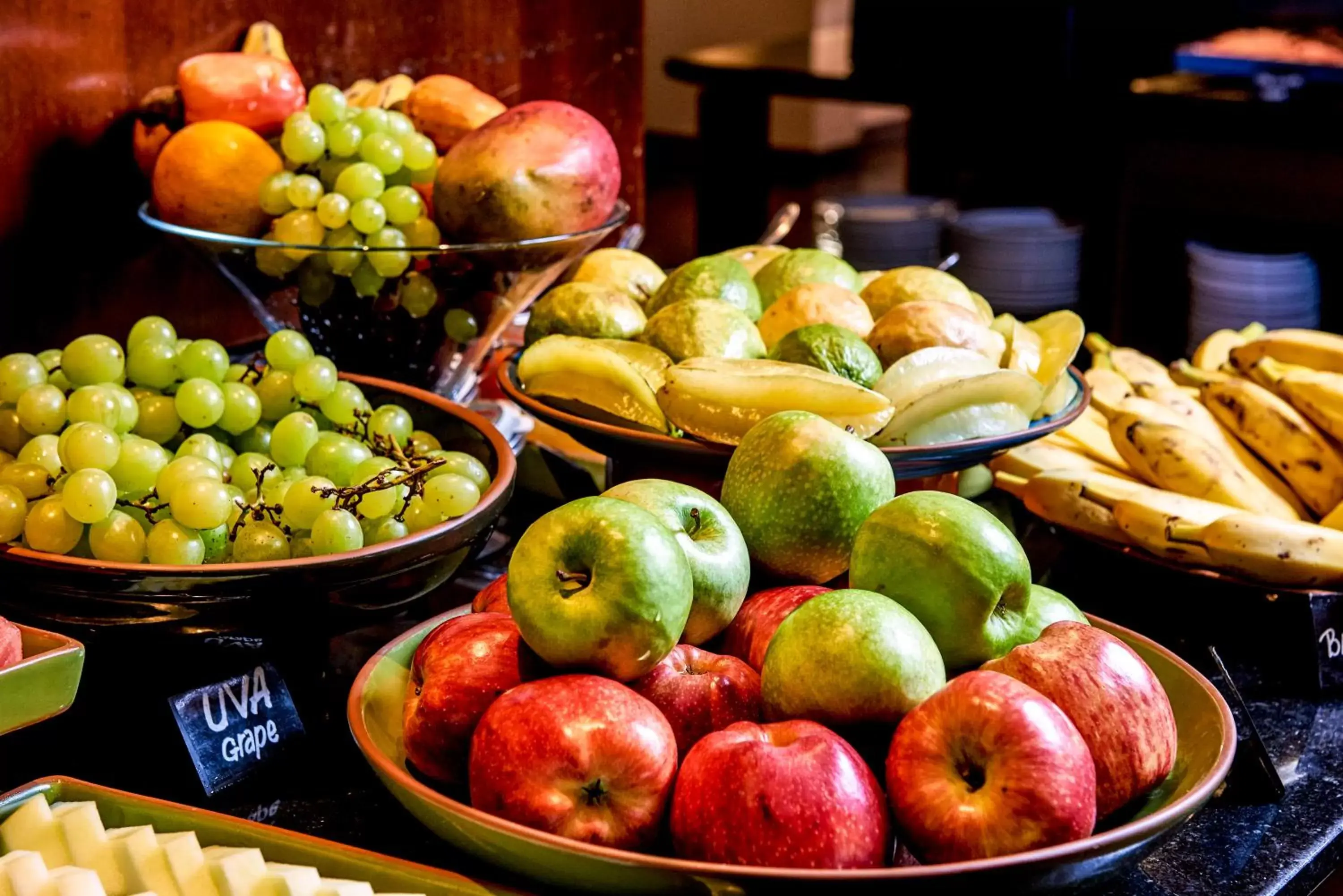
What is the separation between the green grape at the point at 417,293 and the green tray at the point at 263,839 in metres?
0.58

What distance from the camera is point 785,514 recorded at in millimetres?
819

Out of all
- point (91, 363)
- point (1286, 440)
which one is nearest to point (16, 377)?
point (91, 363)

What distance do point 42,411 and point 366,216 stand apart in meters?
0.33

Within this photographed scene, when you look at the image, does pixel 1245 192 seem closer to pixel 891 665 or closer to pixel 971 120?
pixel 971 120

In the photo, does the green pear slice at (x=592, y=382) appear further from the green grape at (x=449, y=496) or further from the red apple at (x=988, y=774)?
the red apple at (x=988, y=774)

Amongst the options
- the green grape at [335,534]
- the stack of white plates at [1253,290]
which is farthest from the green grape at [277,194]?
the stack of white plates at [1253,290]

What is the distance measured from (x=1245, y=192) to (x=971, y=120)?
78 cm

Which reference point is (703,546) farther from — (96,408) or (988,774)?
(96,408)

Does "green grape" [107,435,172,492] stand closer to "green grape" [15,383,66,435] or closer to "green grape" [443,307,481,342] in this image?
"green grape" [15,383,66,435]

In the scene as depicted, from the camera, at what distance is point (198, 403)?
0.91 m

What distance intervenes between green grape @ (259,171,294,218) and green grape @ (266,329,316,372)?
0.21 m

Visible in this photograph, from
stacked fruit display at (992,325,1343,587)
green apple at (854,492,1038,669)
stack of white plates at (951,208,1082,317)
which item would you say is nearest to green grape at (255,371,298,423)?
green apple at (854,492,1038,669)

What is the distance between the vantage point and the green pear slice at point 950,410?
985mm

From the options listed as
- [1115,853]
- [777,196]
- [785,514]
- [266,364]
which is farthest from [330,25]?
[777,196]
